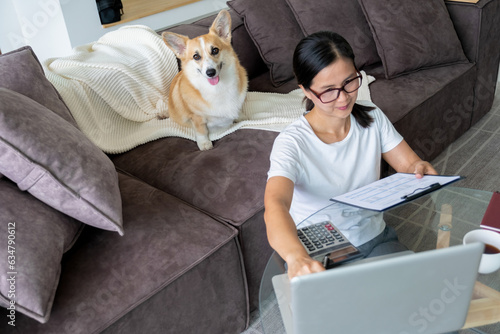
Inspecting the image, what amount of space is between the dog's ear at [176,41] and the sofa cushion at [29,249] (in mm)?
924

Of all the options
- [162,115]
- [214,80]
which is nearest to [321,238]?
[214,80]

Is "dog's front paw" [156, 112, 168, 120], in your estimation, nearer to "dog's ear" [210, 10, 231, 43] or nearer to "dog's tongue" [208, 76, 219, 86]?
"dog's tongue" [208, 76, 219, 86]

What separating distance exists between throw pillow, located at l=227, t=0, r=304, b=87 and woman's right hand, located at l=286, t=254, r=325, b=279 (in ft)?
5.35

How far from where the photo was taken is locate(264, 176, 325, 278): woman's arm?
94cm

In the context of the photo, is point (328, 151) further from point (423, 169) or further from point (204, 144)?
point (204, 144)

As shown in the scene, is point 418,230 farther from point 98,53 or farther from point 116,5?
point 116,5

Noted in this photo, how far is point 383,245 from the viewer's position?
112 centimetres

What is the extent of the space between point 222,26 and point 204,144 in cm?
52

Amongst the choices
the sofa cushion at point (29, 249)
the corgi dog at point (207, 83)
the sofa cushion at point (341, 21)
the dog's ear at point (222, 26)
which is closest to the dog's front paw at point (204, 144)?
the corgi dog at point (207, 83)

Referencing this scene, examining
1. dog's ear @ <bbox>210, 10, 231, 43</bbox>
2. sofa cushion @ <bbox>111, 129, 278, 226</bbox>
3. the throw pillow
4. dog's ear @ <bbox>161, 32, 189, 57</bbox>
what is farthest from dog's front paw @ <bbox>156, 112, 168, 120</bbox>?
the throw pillow

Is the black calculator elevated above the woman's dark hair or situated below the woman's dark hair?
below

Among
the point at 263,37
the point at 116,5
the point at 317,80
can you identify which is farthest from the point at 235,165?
the point at 116,5

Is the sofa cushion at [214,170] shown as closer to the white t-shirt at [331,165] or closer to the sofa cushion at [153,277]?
the sofa cushion at [153,277]

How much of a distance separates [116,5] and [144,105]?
154cm
